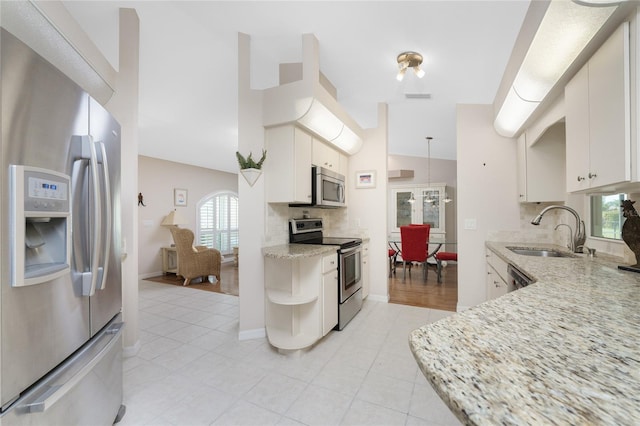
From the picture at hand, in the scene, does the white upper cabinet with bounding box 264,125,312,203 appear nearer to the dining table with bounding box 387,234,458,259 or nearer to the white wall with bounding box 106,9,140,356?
the white wall with bounding box 106,9,140,356

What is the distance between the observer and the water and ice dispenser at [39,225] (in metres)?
0.85

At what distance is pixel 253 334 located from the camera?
8.50 ft

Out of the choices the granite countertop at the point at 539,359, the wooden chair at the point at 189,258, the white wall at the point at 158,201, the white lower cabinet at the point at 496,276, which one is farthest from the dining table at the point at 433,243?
the white wall at the point at 158,201

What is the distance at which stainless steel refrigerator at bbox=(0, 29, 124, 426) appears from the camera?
84cm

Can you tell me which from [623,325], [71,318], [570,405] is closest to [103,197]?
[71,318]

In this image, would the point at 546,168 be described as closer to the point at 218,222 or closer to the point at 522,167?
the point at 522,167

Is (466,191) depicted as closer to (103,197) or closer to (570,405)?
(570,405)

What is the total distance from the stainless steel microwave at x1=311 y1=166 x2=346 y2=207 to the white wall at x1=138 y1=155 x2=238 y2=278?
12.5 ft

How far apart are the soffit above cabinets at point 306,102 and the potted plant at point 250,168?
1.32 feet

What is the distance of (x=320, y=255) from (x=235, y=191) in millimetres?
5864

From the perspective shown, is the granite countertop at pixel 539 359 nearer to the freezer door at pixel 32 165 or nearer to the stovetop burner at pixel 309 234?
the freezer door at pixel 32 165

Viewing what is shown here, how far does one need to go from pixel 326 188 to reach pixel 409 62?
1.50 m

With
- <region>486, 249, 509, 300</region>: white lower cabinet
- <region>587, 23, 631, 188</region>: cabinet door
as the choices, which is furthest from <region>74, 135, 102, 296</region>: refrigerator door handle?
<region>486, 249, 509, 300</region>: white lower cabinet

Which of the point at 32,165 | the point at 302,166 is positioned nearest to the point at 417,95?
the point at 302,166
